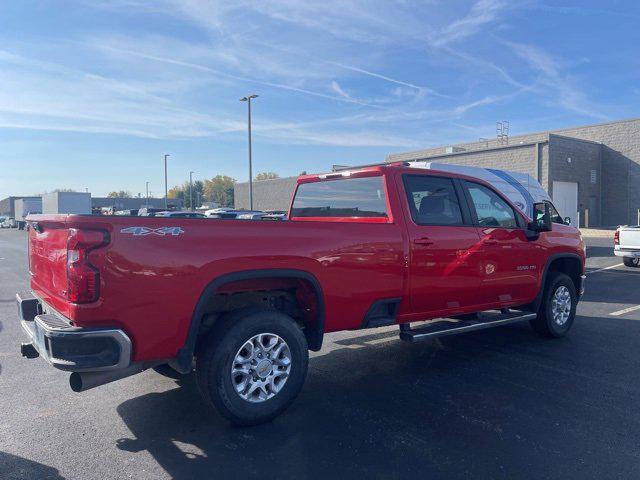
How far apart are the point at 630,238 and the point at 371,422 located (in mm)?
13306

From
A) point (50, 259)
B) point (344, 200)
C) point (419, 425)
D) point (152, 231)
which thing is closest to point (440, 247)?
point (344, 200)

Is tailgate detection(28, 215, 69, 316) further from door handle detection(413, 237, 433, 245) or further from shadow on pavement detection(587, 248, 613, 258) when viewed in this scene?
shadow on pavement detection(587, 248, 613, 258)

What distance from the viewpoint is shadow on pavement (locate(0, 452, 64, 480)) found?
3.31 meters

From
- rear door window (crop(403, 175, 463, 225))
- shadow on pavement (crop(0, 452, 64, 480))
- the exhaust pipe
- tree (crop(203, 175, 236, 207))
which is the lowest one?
shadow on pavement (crop(0, 452, 64, 480))

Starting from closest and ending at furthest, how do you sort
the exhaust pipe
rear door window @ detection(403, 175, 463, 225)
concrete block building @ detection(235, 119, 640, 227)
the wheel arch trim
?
the exhaust pipe < the wheel arch trim < rear door window @ detection(403, 175, 463, 225) < concrete block building @ detection(235, 119, 640, 227)

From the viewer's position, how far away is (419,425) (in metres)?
4.12

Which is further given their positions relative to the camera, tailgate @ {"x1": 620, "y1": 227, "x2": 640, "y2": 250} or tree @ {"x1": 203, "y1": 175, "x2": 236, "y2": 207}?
tree @ {"x1": 203, "y1": 175, "x2": 236, "y2": 207}

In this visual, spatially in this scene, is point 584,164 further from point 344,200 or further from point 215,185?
point 215,185

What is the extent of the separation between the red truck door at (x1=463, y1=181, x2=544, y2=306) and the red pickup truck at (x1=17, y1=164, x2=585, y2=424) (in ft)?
0.06

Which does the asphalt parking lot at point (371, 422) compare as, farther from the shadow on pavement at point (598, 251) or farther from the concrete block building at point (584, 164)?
the concrete block building at point (584, 164)

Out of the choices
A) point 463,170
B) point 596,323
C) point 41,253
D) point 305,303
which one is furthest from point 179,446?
point 463,170

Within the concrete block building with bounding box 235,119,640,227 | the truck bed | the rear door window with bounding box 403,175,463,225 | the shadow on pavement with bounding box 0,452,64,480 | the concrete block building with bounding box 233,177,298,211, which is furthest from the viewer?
Answer: the concrete block building with bounding box 233,177,298,211

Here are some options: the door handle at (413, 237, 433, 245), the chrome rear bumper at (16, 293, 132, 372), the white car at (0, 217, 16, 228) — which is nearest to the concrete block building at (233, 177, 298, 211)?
the white car at (0, 217, 16, 228)

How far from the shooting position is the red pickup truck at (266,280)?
3445mm
